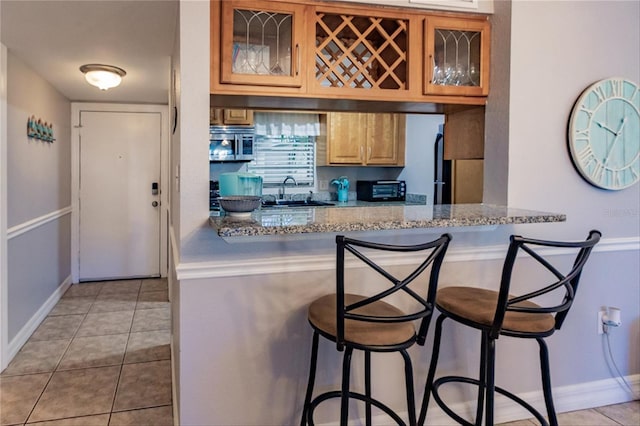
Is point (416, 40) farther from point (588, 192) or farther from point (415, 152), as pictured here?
point (415, 152)

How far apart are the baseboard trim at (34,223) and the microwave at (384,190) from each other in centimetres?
300

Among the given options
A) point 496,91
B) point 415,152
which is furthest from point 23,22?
point 415,152

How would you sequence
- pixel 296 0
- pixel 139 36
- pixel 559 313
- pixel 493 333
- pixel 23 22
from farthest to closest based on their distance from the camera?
pixel 139 36 → pixel 23 22 → pixel 296 0 → pixel 559 313 → pixel 493 333

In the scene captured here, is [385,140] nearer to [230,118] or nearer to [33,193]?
[230,118]

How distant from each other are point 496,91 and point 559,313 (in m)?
1.05

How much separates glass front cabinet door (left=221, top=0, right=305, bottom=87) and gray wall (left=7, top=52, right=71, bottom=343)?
1.98 m

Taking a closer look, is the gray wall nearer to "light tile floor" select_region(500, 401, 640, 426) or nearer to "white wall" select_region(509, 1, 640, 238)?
"white wall" select_region(509, 1, 640, 238)

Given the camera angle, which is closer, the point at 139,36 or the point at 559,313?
the point at 559,313

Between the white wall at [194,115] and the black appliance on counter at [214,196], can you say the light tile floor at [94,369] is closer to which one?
the black appliance on counter at [214,196]

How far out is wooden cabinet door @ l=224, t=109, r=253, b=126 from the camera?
4.30m

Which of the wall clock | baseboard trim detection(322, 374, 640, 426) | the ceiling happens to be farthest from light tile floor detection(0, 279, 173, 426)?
the wall clock

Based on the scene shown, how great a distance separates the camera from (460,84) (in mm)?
2111

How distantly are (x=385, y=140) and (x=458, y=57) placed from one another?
8.61ft

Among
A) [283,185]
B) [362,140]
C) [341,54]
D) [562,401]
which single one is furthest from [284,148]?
[562,401]
